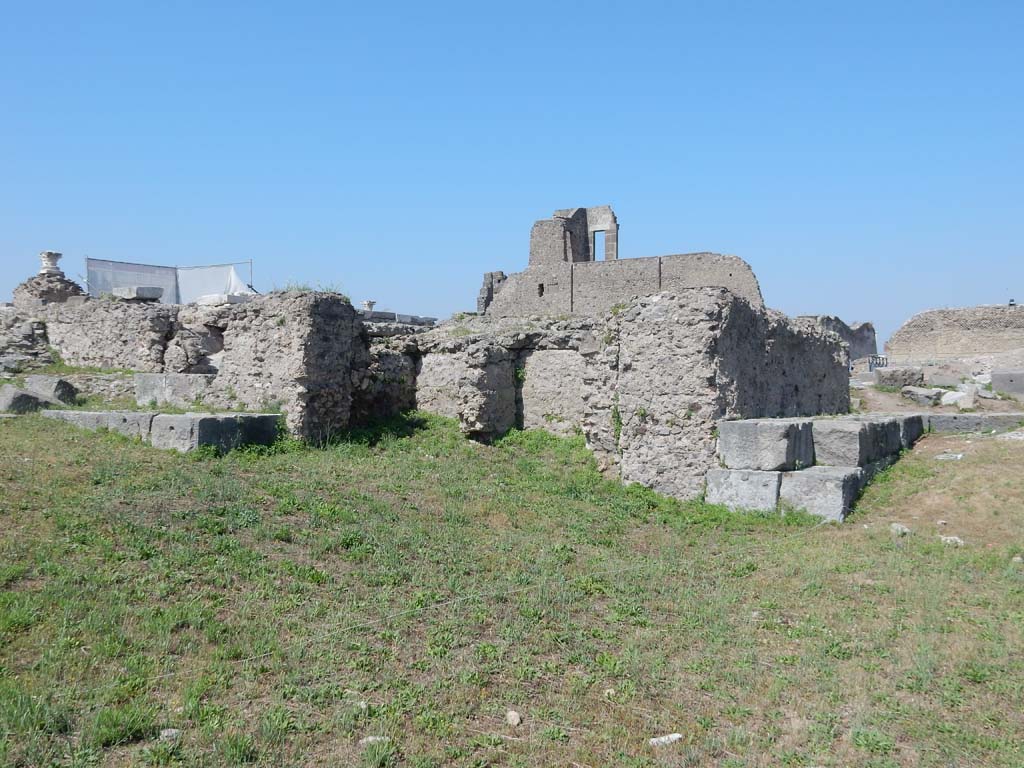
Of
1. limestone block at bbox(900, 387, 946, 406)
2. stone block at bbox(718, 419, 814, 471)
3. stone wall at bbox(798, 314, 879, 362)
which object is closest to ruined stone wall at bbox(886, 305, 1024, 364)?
stone wall at bbox(798, 314, 879, 362)

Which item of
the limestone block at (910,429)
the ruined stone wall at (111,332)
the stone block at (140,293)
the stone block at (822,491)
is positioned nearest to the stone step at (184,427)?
the ruined stone wall at (111,332)

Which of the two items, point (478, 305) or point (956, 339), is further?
point (478, 305)

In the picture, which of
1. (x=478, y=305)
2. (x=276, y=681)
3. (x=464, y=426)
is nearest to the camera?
(x=276, y=681)

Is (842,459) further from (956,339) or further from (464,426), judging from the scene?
(956,339)

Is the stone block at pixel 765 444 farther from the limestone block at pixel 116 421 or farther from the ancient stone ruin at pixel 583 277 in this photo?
the ancient stone ruin at pixel 583 277

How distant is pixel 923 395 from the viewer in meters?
17.9

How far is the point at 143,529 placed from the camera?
532cm

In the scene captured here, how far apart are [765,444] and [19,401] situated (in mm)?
9111

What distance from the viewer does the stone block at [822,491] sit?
25.4 ft

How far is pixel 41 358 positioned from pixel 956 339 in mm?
29430

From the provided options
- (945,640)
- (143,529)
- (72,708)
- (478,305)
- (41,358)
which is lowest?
(945,640)

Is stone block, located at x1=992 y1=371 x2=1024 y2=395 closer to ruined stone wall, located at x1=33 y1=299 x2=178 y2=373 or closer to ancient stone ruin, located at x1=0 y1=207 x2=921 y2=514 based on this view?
ancient stone ruin, located at x1=0 y1=207 x2=921 y2=514

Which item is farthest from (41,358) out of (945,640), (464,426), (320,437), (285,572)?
(945,640)

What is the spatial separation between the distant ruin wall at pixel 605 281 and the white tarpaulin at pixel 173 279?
43.6 ft
